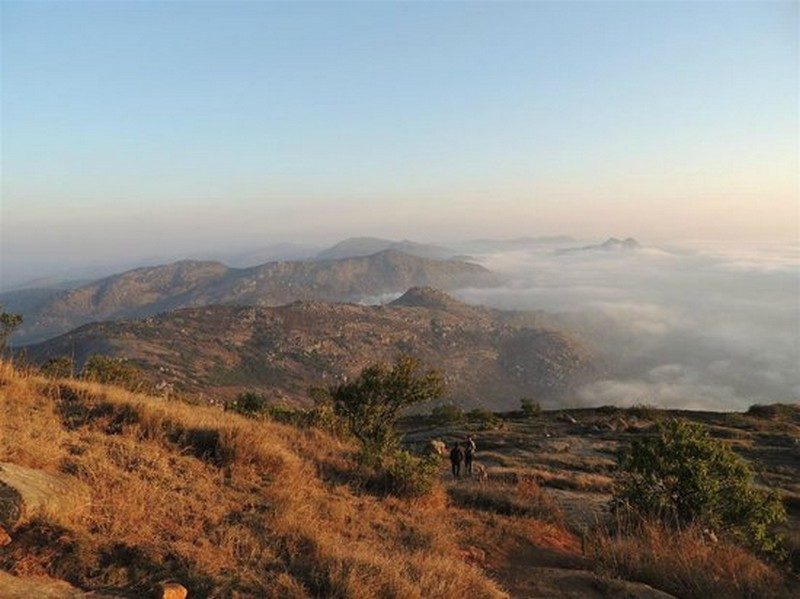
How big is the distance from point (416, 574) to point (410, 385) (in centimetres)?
1834

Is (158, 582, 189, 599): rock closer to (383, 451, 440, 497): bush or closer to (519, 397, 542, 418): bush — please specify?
(383, 451, 440, 497): bush

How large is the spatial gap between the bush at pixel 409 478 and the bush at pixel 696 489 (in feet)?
15.4

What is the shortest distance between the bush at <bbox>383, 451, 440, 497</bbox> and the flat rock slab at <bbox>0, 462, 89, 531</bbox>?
6902 mm

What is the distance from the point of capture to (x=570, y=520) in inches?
574

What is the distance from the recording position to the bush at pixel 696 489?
1266cm

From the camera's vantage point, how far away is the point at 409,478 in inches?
499

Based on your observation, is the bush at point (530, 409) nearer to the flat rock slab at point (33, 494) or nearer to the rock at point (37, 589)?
the flat rock slab at point (33, 494)

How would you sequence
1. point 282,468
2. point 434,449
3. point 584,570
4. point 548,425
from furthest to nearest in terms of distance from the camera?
point 548,425
point 434,449
point 282,468
point 584,570

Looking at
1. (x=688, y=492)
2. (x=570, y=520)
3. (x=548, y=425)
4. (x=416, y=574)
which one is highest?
(x=416, y=574)

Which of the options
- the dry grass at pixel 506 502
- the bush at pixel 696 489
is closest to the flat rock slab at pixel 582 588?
the bush at pixel 696 489

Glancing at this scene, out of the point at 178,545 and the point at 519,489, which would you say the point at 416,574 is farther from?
the point at 519,489

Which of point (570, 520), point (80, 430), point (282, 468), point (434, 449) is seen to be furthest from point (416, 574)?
point (434, 449)

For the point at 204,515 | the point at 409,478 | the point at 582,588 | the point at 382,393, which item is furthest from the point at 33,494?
the point at 382,393

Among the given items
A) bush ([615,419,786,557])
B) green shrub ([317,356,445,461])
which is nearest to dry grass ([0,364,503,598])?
bush ([615,419,786,557])
